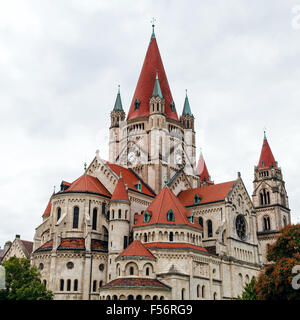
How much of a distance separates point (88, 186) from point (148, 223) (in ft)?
36.0

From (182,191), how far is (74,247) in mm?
21476

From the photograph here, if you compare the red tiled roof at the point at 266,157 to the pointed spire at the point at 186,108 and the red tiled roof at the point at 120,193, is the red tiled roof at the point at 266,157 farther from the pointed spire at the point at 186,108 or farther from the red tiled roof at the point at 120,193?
the red tiled roof at the point at 120,193

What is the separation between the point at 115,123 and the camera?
74.8 metres

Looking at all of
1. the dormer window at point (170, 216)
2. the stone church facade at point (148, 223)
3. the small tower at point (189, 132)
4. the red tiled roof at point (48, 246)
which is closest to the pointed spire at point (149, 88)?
the stone church facade at point (148, 223)

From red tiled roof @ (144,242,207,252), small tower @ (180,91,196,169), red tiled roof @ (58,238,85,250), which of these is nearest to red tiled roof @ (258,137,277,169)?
small tower @ (180,91,196,169)

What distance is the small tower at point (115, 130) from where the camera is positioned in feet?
239

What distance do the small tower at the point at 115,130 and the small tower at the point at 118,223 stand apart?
16774mm

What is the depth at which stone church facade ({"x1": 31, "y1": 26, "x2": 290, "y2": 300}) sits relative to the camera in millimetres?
49094

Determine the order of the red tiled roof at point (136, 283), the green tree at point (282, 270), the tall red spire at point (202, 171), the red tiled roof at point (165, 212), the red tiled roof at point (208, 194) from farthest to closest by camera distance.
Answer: the tall red spire at point (202, 171), the red tiled roof at point (208, 194), the red tiled roof at point (165, 212), the red tiled roof at point (136, 283), the green tree at point (282, 270)

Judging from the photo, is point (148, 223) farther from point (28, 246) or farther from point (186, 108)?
point (186, 108)

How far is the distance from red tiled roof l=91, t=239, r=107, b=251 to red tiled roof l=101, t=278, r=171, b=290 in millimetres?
7623

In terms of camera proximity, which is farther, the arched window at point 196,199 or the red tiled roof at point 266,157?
the red tiled roof at point 266,157
